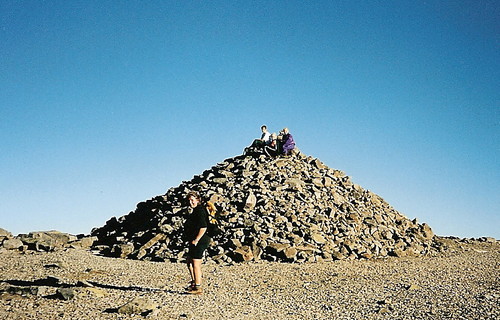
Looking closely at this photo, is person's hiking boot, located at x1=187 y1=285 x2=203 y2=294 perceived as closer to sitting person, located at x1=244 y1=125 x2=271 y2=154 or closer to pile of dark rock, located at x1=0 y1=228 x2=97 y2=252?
pile of dark rock, located at x1=0 y1=228 x2=97 y2=252

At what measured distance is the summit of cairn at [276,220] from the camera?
50.7ft

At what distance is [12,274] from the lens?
1182 cm

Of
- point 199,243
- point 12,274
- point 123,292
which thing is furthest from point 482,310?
point 12,274

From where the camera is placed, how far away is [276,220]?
16672mm

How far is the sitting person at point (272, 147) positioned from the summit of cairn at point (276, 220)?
49 centimetres

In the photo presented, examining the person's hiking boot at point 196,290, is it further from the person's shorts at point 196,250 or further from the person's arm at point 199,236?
the person's arm at point 199,236

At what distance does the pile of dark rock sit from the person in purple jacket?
30.8 feet

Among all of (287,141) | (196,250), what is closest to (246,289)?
(196,250)

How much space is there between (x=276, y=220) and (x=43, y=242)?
8.58m

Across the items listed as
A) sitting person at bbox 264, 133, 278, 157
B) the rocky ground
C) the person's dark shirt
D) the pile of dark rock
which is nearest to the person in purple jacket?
sitting person at bbox 264, 133, 278, 157

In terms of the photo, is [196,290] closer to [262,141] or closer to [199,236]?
[199,236]

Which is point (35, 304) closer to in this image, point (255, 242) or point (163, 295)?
point (163, 295)

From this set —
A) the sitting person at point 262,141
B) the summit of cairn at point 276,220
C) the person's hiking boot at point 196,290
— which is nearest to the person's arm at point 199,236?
the person's hiking boot at point 196,290

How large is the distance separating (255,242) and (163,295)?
6084 millimetres
